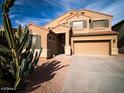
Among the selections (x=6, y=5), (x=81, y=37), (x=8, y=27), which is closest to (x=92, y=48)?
(x=81, y=37)

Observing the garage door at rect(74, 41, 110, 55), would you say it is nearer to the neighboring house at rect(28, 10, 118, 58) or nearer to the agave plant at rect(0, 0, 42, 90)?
the neighboring house at rect(28, 10, 118, 58)

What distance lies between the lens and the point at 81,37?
60.7 ft

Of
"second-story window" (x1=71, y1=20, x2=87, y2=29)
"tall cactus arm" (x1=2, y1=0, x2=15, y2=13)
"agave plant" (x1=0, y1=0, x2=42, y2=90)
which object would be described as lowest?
"agave plant" (x1=0, y1=0, x2=42, y2=90)

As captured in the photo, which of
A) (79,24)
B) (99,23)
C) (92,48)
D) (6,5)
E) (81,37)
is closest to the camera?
(6,5)

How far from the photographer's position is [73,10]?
25.6 m

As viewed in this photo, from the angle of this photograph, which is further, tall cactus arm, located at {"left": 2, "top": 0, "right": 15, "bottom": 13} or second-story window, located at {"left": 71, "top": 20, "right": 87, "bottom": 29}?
second-story window, located at {"left": 71, "top": 20, "right": 87, "bottom": 29}

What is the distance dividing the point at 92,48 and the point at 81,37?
2.68 meters

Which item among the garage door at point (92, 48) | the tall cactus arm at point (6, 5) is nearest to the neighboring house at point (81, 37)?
the garage door at point (92, 48)

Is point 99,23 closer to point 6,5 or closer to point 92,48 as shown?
point 92,48

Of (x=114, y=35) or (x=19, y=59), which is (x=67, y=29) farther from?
(x=19, y=59)

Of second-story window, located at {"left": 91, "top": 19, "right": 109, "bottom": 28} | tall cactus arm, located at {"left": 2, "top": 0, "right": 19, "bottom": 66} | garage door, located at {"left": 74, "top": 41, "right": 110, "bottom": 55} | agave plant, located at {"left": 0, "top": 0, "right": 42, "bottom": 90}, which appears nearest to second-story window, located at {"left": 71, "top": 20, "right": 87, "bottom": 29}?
second-story window, located at {"left": 91, "top": 19, "right": 109, "bottom": 28}

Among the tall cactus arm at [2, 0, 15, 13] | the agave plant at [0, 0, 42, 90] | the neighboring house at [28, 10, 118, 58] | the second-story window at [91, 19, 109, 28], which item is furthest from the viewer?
the second-story window at [91, 19, 109, 28]

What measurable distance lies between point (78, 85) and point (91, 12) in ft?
66.3

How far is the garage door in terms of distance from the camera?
17.5 meters
